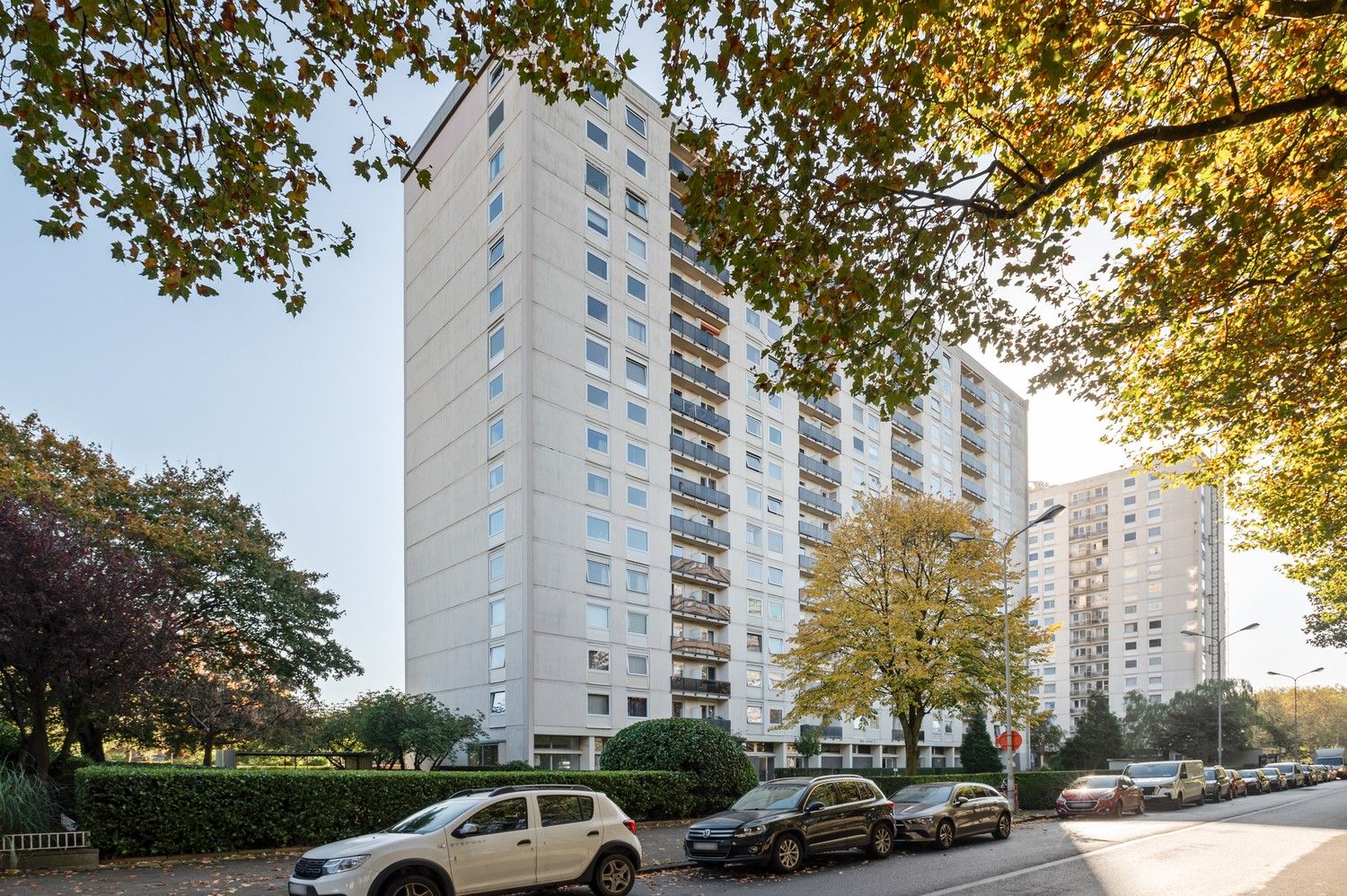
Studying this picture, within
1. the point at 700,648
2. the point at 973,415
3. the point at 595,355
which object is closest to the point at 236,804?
the point at 595,355

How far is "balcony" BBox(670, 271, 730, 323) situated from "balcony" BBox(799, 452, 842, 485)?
10.1 m

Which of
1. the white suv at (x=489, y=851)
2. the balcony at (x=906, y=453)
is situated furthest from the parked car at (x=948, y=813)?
the balcony at (x=906, y=453)

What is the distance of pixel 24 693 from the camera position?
2103cm

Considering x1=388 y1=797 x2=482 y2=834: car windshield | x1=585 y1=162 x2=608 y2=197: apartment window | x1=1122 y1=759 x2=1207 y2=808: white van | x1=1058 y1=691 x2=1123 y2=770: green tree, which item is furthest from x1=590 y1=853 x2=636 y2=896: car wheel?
x1=1058 y1=691 x2=1123 y2=770: green tree

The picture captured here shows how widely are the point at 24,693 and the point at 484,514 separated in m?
19.8

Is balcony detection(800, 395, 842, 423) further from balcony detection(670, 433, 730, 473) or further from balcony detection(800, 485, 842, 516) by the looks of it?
balcony detection(670, 433, 730, 473)

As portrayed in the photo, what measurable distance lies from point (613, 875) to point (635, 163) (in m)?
37.4

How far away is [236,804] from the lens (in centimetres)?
1602

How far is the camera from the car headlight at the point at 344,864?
10.5m

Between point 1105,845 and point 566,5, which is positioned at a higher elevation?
point 566,5

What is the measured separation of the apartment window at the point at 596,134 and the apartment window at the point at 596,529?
1726 centimetres

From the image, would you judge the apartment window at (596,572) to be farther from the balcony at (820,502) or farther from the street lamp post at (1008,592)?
the balcony at (820,502)

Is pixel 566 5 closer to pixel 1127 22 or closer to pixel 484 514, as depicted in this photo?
pixel 1127 22

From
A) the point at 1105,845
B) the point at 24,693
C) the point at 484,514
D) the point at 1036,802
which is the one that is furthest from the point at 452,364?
the point at 1105,845
